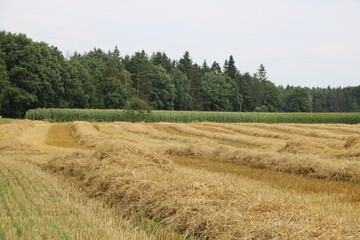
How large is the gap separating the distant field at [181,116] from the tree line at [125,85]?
24.4 feet

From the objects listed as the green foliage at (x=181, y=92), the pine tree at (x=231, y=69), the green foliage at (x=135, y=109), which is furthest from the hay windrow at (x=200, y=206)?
the pine tree at (x=231, y=69)

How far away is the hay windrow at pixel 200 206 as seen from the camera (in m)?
5.23

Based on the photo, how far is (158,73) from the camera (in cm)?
9988

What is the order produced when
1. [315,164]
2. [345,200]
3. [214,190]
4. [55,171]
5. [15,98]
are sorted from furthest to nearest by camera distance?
[15,98] → [315,164] → [55,171] → [345,200] → [214,190]

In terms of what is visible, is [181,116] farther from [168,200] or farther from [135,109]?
[168,200]

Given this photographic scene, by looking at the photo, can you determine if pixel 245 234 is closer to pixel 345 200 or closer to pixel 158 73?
pixel 345 200

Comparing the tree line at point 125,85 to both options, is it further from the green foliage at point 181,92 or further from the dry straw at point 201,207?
the dry straw at point 201,207

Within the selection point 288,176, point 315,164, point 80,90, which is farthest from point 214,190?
point 80,90

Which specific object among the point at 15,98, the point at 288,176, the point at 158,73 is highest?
the point at 158,73

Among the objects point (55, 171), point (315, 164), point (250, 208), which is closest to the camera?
point (250, 208)

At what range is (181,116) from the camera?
6588cm

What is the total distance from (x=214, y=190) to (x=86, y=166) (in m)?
5.01

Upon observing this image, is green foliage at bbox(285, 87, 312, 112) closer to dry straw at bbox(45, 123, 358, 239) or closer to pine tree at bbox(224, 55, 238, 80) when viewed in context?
pine tree at bbox(224, 55, 238, 80)

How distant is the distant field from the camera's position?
58844 millimetres
